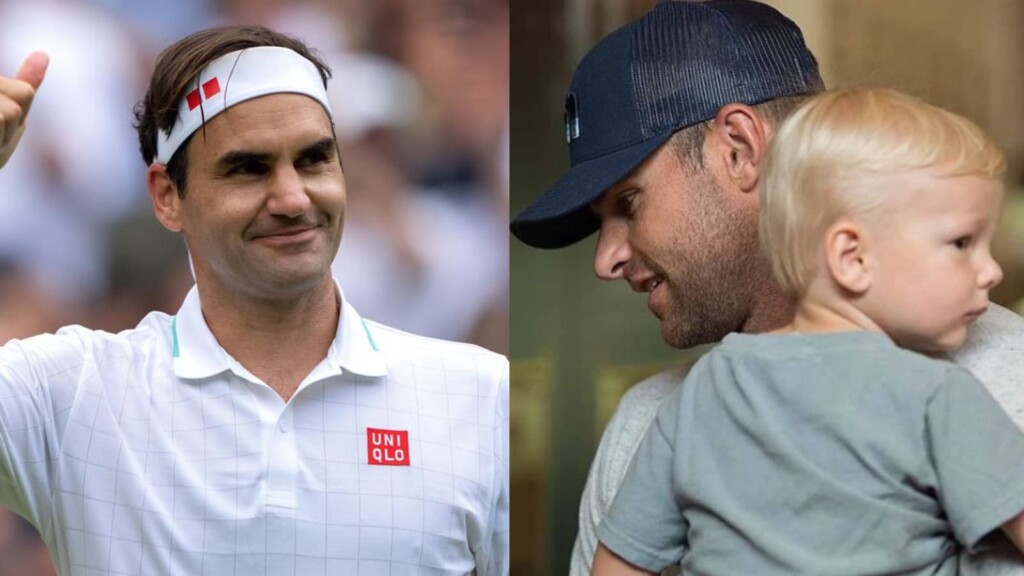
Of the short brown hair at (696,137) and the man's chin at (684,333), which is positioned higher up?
the short brown hair at (696,137)

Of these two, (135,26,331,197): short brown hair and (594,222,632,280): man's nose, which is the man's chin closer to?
(594,222,632,280): man's nose

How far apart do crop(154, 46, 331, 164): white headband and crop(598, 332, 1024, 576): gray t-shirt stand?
89 cm

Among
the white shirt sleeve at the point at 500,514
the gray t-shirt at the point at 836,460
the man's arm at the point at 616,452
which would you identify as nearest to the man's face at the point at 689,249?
the man's arm at the point at 616,452

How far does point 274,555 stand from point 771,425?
89cm

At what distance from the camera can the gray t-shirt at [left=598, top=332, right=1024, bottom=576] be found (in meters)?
1.40

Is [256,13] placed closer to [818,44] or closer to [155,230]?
[155,230]

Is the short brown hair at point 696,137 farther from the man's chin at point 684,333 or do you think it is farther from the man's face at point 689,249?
the man's chin at point 684,333

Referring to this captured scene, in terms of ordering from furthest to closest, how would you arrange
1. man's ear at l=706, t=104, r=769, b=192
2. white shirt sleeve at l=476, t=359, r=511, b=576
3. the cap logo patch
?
white shirt sleeve at l=476, t=359, r=511, b=576
the cap logo patch
man's ear at l=706, t=104, r=769, b=192

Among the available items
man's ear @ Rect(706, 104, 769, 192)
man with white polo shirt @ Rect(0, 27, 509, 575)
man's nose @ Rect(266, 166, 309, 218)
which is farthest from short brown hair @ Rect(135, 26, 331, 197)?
man's ear @ Rect(706, 104, 769, 192)

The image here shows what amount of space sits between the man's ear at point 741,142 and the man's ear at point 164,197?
841mm

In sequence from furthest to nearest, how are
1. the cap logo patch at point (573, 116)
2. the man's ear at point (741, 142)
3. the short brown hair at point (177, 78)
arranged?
the short brown hair at point (177, 78), the cap logo patch at point (573, 116), the man's ear at point (741, 142)

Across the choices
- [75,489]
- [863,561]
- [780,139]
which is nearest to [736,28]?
[780,139]

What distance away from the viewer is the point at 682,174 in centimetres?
188

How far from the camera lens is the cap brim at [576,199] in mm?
1870
